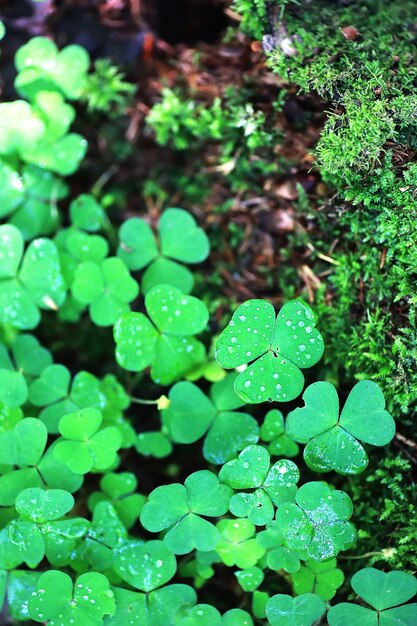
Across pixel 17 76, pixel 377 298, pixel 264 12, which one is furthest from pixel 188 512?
pixel 17 76

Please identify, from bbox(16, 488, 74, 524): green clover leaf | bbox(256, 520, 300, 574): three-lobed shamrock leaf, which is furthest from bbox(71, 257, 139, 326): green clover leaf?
bbox(256, 520, 300, 574): three-lobed shamrock leaf

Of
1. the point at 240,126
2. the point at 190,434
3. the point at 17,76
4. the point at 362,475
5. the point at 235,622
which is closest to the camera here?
the point at 235,622

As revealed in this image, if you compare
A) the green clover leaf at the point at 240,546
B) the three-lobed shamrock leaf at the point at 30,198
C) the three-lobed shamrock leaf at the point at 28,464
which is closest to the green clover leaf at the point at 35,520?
the three-lobed shamrock leaf at the point at 28,464

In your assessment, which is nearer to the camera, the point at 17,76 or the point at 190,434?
the point at 190,434

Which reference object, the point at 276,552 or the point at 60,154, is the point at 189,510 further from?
the point at 60,154

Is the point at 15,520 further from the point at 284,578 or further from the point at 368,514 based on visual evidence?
the point at 368,514

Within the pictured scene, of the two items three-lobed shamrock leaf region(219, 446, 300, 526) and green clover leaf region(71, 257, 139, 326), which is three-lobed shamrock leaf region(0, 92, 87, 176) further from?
three-lobed shamrock leaf region(219, 446, 300, 526)

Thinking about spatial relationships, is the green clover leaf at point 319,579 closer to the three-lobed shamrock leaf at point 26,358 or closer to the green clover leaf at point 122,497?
the green clover leaf at point 122,497

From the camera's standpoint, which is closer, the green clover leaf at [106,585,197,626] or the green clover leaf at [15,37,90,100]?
the green clover leaf at [106,585,197,626]
